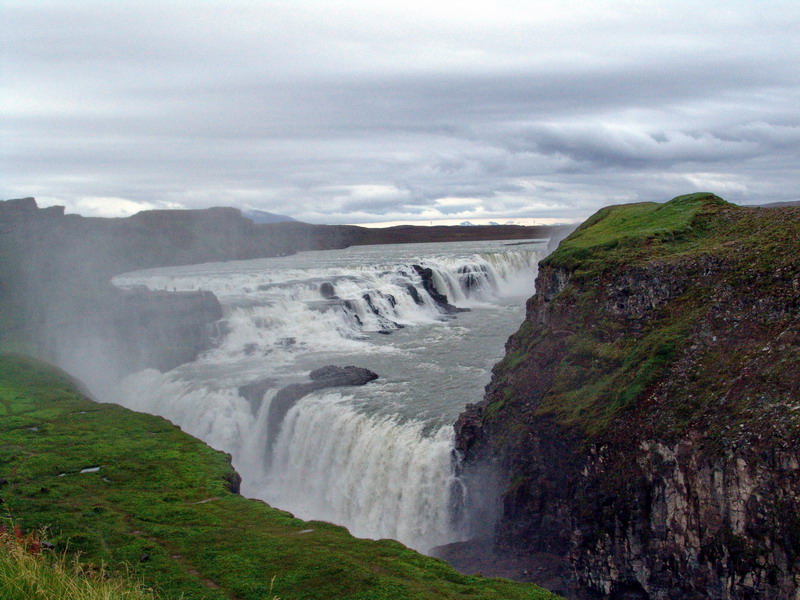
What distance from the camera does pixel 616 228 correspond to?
23.3m

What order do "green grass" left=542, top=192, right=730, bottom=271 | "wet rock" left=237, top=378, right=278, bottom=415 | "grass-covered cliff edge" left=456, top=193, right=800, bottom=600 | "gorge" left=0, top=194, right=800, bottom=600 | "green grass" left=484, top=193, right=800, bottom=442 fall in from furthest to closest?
"wet rock" left=237, top=378, right=278, bottom=415 → "green grass" left=542, top=192, right=730, bottom=271 → "green grass" left=484, top=193, right=800, bottom=442 → "gorge" left=0, top=194, right=800, bottom=600 → "grass-covered cliff edge" left=456, top=193, right=800, bottom=600

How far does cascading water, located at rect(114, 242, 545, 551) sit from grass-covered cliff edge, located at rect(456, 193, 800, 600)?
2548 mm

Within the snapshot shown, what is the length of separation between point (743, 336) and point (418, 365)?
1814 cm

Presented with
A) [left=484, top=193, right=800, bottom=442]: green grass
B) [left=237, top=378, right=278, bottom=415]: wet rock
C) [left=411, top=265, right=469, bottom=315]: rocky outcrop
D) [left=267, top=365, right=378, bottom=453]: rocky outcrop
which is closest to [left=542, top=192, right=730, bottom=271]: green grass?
[left=484, top=193, right=800, bottom=442]: green grass

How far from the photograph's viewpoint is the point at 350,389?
2723 centimetres

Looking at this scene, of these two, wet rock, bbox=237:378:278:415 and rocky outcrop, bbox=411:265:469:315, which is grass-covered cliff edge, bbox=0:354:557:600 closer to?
wet rock, bbox=237:378:278:415

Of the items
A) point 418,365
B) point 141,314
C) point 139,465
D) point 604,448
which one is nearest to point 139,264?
point 141,314

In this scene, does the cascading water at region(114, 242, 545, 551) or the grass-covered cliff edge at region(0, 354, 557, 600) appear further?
the cascading water at region(114, 242, 545, 551)

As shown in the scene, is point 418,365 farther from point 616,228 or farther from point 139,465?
point 139,465

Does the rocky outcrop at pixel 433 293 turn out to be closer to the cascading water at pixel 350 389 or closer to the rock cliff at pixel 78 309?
the cascading water at pixel 350 389

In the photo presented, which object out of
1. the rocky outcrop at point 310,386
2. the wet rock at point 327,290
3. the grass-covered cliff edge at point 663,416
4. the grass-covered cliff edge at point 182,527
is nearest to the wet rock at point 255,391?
the rocky outcrop at point 310,386

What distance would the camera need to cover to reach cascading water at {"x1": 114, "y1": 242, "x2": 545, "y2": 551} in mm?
21094

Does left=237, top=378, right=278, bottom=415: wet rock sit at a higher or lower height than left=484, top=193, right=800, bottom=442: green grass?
lower

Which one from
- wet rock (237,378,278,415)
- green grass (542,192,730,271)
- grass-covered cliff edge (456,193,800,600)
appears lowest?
wet rock (237,378,278,415)
